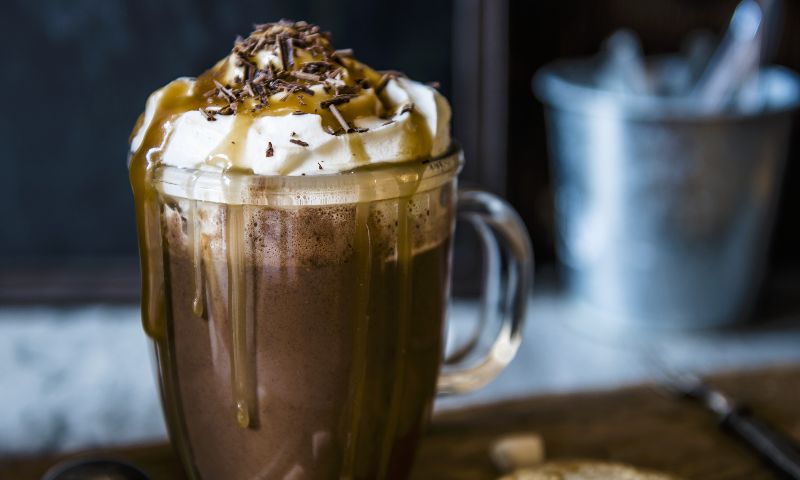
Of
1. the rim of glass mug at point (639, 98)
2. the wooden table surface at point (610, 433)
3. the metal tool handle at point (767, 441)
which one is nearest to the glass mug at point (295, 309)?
the wooden table surface at point (610, 433)

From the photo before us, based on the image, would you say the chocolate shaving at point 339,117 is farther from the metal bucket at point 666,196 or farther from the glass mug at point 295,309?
the metal bucket at point 666,196

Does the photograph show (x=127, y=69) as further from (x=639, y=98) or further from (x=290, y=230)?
(x=290, y=230)

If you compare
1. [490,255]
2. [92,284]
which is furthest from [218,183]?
[92,284]

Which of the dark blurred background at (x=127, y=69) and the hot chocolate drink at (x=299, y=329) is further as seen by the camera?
the dark blurred background at (x=127, y=69)

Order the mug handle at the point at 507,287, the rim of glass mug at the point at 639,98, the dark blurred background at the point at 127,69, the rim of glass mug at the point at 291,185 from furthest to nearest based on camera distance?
the dark blurred background at the point at 127,69 < the rim of glass mug at the point at 639,98 < the mug handle at the point at 507,287 < the rim of glass mug at the point at 291,185

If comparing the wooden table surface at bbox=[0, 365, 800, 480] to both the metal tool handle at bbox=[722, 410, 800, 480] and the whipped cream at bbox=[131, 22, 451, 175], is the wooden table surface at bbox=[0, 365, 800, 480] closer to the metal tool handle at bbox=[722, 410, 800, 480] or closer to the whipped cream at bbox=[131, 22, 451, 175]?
the metal tool handle at bbox=[722, 410, 800, 480]

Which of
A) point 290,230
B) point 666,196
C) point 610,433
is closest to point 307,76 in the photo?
point 290,230
